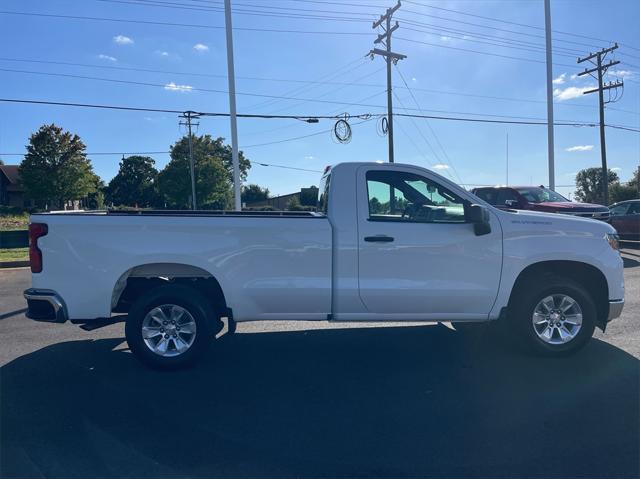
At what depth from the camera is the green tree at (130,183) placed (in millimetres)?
A: 86562

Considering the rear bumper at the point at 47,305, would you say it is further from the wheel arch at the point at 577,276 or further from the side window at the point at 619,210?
the side window at the point at 619,210

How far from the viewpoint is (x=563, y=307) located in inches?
205

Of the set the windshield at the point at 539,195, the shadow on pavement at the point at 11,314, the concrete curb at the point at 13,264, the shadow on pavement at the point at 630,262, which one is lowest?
the shadow on pavement at the point at 11,314

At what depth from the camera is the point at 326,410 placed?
13.3 feet

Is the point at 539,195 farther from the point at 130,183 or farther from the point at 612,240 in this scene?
the point at 130,183

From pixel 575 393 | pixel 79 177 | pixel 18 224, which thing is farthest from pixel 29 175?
pixel 575 393

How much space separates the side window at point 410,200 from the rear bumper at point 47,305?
321 centimetres

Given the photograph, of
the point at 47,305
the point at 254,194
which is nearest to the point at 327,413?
the point at 47,305

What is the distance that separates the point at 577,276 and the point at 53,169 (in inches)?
2036

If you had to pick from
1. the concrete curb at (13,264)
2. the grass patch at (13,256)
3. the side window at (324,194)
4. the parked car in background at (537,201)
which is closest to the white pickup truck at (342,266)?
the side window at (324,194)

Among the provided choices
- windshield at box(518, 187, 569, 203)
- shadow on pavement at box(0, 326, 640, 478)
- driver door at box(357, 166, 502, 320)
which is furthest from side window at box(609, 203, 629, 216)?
driver door at box(357, 166, 502, 320)

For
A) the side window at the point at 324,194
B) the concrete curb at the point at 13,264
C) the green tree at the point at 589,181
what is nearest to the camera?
the side window at the point at 324,194

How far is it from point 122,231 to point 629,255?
14754 mm

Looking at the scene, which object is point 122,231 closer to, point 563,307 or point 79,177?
point 563,307
